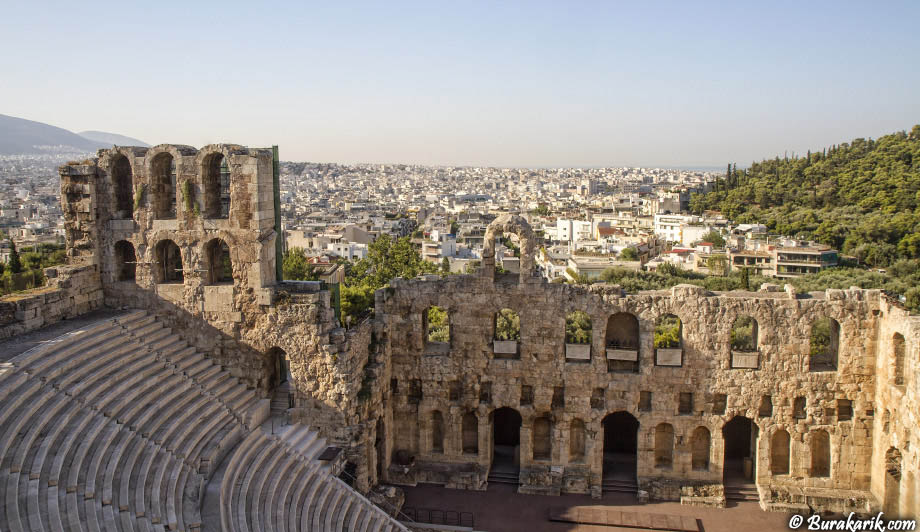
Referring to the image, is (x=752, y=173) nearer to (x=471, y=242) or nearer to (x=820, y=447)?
(x=471, y=242)

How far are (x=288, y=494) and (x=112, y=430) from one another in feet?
13.1

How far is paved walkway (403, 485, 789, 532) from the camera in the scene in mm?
18188

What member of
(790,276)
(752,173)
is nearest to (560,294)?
(790,276)

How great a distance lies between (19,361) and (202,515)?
4833mm

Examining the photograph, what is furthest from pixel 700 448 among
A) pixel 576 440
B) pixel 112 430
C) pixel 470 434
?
pixel 112 430

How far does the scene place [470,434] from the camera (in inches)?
849

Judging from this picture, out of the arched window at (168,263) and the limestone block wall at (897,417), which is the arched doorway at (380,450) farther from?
the limestone block wall at (897,417)

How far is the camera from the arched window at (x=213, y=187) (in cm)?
1927

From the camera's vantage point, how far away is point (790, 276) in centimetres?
6341

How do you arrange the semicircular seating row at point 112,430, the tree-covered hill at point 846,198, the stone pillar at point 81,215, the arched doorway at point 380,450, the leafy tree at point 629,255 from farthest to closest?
the leafy tree at point 629,255 → the tree-covered hill at point 846,198 → the arched doorway at point 380,450 → the stone pillar at point 81,215 → the semicircular seating row at point 112,430

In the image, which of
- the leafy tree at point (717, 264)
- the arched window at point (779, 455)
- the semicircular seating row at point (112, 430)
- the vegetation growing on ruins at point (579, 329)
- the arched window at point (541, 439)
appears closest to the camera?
the semicircular seating row at point (112, 430)

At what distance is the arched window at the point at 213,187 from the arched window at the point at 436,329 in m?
6.66

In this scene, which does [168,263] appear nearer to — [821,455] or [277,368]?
[277,368]

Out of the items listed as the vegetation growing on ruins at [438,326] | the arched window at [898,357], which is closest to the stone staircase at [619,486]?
the arched window at [898,357]
